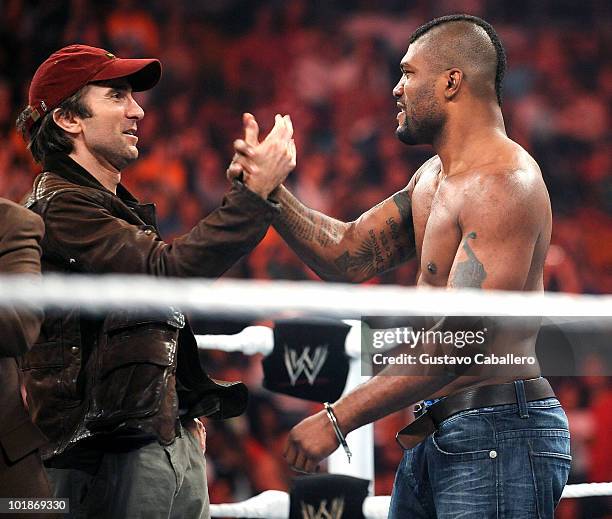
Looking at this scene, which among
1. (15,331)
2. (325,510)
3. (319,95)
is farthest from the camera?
(319,95)

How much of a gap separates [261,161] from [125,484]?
0.44 metres

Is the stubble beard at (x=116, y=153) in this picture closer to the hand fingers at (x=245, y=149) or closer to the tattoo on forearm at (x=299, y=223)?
the hand fingers at (x=245, y=149)

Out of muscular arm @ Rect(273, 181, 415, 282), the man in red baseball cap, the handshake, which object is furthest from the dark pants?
muscular arm @ Rect(273, 181, 415, 282)

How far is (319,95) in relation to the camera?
11.1ft

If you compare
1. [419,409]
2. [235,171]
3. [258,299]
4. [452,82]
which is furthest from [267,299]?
[452,82]

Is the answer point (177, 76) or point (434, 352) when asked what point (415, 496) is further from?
point (177, 76)

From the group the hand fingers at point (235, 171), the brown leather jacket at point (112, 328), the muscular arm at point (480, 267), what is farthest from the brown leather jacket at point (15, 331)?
the muscular arm at point (480, 267)

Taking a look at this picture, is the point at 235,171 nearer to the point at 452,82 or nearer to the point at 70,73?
the point at 70,73

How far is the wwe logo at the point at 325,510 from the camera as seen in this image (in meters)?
1.56

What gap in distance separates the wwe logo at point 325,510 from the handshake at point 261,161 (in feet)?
1.97

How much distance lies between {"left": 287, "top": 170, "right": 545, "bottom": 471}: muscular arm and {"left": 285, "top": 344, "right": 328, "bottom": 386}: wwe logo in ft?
0.70

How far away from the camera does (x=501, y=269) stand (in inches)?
50.5

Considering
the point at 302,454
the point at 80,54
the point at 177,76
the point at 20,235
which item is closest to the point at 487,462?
the point at 302,454

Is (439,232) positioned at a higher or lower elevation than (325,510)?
higher
